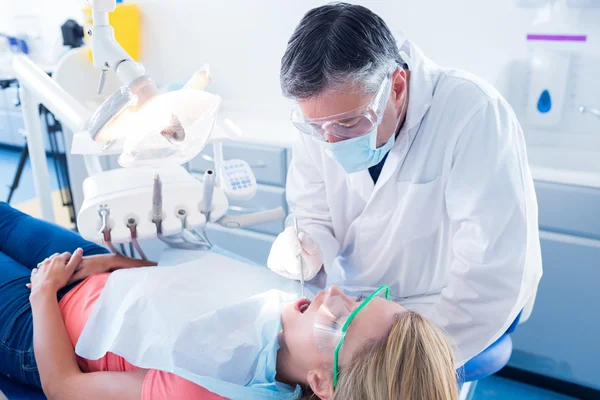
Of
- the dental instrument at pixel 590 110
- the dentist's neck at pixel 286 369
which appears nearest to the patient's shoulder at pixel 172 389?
the dentist's neck at pixel 286 369

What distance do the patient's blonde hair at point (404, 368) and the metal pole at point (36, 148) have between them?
1.50 metres

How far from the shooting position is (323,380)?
3.61ft

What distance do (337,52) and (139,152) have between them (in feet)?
1.54

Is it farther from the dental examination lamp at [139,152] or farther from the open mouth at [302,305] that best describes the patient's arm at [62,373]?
the open mouth at [302,305]

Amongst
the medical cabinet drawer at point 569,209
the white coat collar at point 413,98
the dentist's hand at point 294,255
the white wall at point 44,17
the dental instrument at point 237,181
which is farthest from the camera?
the white wall at point 44,17

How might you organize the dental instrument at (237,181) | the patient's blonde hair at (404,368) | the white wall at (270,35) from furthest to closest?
the white wall at (270,35)
the dental instrument at (237,181)
the patient's blonde hair at (404,368)

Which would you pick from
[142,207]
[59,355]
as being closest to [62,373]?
[59,355]

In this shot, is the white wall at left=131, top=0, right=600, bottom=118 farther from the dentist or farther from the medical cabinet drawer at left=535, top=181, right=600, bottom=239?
the dentist

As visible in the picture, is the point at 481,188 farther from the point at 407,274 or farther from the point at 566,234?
the point at 566,234

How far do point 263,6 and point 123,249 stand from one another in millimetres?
1519

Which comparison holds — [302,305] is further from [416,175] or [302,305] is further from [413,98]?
[413,98]

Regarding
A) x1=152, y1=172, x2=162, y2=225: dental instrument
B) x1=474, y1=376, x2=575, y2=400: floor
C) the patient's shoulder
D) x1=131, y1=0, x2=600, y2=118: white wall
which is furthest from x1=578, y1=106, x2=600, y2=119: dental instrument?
the patient's shoulder

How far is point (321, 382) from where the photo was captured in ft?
3.62

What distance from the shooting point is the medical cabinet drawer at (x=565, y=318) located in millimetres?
1844
